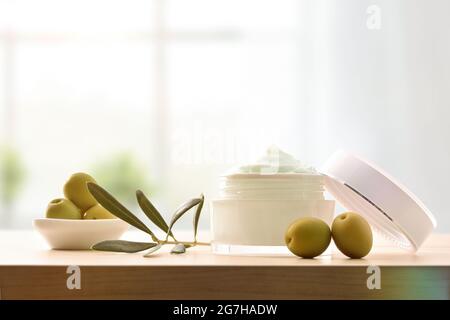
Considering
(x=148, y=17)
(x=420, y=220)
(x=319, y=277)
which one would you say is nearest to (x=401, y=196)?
(x=420, y=220)

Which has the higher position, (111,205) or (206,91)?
(206,91)

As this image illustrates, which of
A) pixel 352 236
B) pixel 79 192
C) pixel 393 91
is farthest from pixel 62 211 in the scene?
pixel 393 91

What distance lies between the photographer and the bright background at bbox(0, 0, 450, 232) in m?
3.89

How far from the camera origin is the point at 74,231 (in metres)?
1.00

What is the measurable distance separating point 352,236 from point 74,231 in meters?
0.37

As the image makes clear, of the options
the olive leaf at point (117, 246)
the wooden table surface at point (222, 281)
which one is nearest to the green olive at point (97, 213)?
the olive leaf at point (117, 246)

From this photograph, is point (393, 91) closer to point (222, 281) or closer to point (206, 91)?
point (206, 91)

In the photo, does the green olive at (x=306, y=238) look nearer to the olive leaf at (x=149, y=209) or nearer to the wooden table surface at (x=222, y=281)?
the wooden table surface at (x=222, y=281)

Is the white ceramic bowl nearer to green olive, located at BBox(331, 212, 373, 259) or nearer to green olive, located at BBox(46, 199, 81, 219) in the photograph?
green olive, located at BBox(46, 199, 81, 219)

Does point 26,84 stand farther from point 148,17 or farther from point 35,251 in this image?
point 35,251

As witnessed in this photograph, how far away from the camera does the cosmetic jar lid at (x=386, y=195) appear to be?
0.94 m

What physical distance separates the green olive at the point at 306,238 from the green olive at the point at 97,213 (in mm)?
303

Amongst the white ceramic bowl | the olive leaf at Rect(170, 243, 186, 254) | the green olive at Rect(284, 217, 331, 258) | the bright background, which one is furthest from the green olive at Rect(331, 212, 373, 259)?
the bright background
